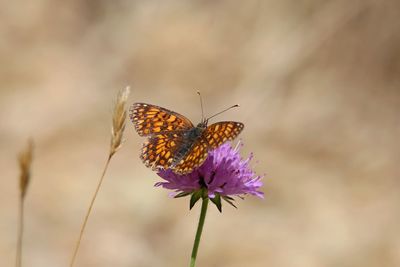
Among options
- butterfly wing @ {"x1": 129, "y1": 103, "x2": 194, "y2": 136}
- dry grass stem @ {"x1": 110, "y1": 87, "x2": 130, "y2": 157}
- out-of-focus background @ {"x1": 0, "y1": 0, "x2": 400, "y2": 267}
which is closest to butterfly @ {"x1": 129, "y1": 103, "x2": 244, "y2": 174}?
butterfly wing @ {"x1": 129, "y1": 103, "x2": 194, "y2": 136}

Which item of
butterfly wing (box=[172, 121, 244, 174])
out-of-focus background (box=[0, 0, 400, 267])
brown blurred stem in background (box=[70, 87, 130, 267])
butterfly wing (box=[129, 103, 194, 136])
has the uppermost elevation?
out-of-focus background (box=[0, 0, 400, 267])

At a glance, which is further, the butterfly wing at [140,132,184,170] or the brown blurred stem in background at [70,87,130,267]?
the butterfly wing at [140,132,184,170]

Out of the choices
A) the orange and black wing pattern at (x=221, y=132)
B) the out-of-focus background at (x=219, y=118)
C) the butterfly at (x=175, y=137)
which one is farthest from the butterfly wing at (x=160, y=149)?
the out-of-focus background at (x=219, y=118)

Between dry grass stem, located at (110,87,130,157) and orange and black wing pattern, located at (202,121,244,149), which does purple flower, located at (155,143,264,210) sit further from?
dry grass stem, located at (110,87,130,157)

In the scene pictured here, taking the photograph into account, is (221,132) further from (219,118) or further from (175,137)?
(219,118)

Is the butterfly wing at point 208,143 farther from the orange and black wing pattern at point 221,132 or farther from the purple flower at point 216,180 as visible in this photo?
the purple flower at point 216,180


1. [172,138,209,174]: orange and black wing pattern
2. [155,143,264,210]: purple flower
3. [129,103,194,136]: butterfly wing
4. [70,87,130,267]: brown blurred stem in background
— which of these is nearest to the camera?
[70,87,130,267]: brown blurred stem in background
